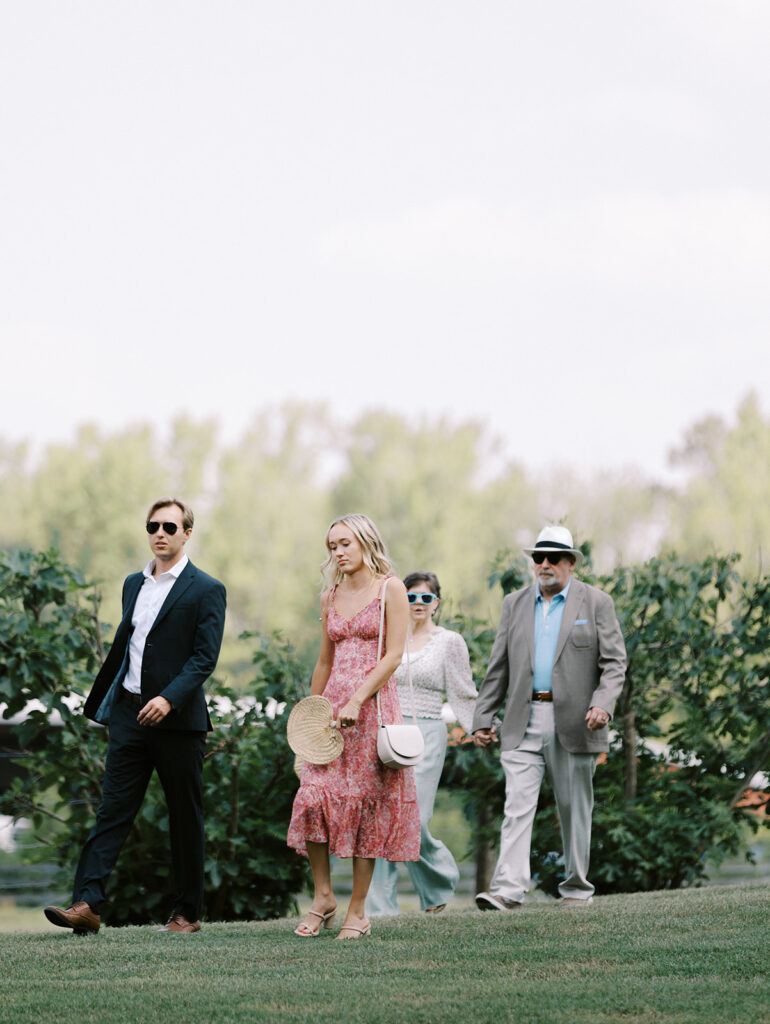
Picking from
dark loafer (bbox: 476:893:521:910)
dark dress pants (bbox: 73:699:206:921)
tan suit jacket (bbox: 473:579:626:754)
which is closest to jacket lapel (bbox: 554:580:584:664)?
tan suit jacket (bbox: 473:579:626:754)

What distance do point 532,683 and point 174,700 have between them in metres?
2.23

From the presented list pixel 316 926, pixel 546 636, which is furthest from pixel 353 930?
pixel 546 636

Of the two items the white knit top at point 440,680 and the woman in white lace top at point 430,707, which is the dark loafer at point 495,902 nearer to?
the woman in white lace top at point 430,707

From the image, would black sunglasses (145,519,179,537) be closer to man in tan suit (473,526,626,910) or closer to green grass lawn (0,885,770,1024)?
green grass lawn (0,885,770,1024)

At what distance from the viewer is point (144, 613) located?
6883 mm

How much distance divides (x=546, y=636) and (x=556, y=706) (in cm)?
40

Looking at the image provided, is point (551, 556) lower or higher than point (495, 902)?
higher

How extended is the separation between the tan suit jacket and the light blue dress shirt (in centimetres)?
3

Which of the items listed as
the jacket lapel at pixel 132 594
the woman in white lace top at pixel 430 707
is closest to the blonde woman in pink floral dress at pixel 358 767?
the jacket lapel at pixel 132 594

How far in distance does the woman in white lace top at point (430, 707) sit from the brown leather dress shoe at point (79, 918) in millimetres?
2164

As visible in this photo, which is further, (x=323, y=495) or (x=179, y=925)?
(x=323, y=495)

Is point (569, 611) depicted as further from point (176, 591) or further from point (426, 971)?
point (426, 971)

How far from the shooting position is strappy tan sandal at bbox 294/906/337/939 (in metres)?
6.57

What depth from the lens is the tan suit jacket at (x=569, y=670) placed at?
7746mm
